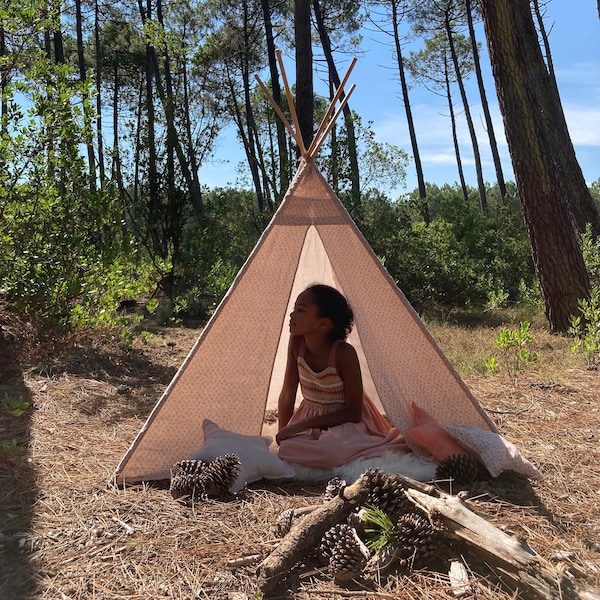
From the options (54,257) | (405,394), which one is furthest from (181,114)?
(405,394)

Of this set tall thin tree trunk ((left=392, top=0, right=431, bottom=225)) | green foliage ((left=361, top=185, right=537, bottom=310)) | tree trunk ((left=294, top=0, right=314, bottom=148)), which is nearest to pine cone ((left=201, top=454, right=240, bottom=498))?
green foliage ((left=361, top=185, right=537, bottom=310))

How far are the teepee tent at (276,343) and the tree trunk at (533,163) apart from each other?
3.20 metres

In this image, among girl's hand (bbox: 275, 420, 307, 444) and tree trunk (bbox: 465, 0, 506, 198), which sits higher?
tree trunk (bbox: 465, 0, 506, 198)

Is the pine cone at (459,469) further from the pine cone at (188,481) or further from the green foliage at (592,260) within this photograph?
the green foliage at (592,260)

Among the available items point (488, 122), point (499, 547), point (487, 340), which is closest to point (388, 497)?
point (499, 547)

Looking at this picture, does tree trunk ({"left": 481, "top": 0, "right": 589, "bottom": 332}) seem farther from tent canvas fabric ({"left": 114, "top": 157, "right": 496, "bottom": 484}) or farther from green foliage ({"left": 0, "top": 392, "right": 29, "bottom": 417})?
green foliage ({"left": 0, "top": 392, "right": 29, "bottom": 417})

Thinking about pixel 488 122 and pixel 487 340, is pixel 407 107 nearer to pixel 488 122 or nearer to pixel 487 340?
pixel 488 122

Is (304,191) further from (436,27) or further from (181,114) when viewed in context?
(436,27)

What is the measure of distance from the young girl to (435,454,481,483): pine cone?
0.30m

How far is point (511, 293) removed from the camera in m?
9.30

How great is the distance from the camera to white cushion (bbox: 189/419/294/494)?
8.81 ft

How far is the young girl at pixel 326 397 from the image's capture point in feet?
9.39

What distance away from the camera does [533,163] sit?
224 inches

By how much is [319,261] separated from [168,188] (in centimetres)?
610
